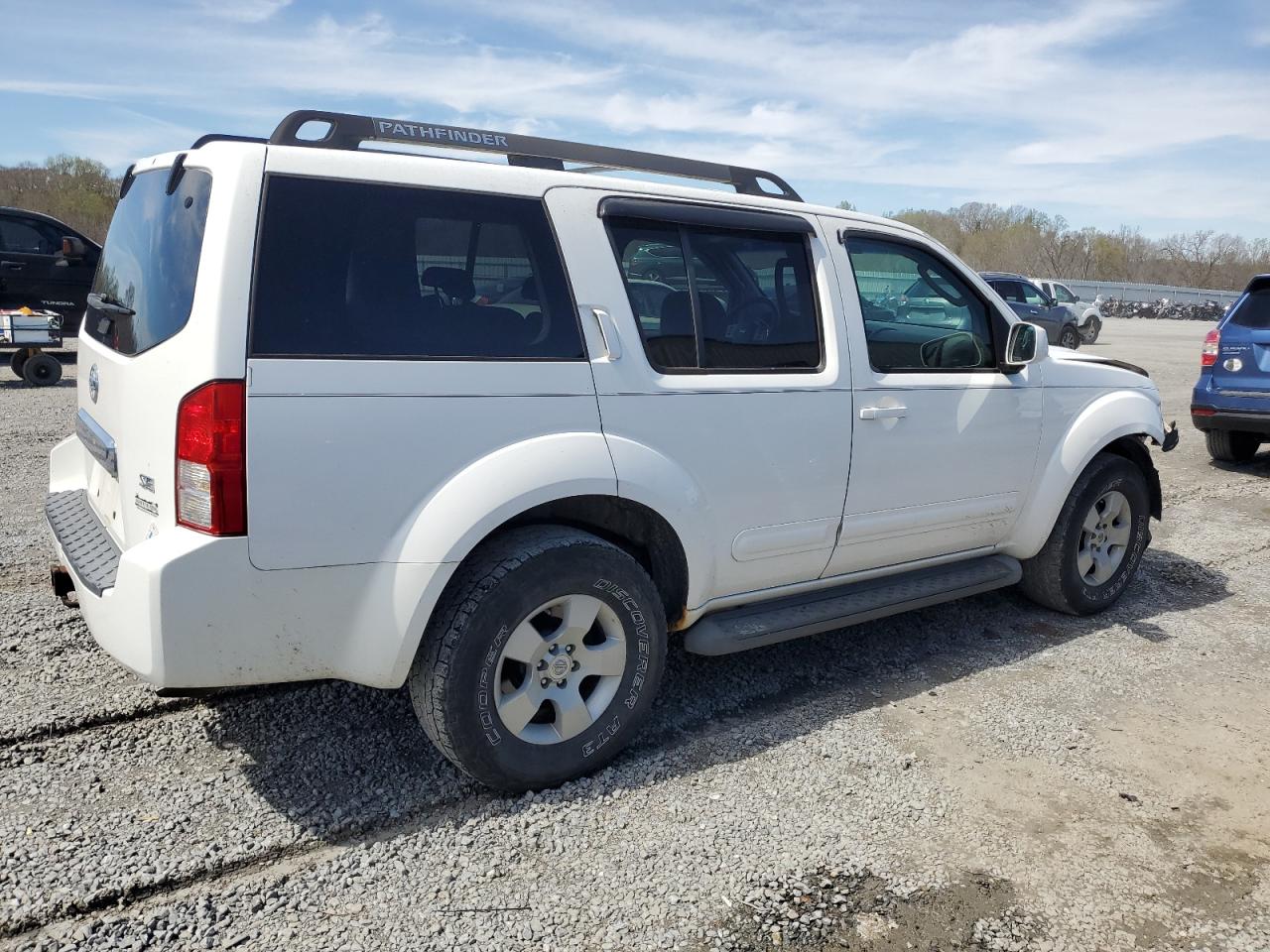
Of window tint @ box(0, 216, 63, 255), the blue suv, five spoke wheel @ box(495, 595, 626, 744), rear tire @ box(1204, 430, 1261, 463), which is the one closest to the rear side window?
five spoke wheel @ box(495, 595, 626, 744)

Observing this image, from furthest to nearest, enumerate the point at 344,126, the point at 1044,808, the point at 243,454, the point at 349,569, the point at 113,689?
the point at 113,689
the point at 1044,808
the point at 344,126
the point at 349,569
the point at 243,454

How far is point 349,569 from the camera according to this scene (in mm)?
2750

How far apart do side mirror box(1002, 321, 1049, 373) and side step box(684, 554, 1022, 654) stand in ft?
3.05

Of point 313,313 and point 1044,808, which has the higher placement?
point 313,313

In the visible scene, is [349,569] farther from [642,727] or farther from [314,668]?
[642,727]

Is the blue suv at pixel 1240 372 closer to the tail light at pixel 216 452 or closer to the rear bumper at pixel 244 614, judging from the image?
the rear bumper at pixel 244 614

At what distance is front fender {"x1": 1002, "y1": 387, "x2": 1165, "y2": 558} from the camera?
180 inches

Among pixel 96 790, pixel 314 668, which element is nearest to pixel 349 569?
pixel 314 668

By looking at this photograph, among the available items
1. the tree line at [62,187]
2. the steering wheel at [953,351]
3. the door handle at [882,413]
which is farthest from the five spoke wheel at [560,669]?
the tree line at [62,187]

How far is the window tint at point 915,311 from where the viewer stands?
3963 millimetres

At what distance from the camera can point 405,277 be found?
2.89 metres

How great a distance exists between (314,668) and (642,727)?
4.32 ft

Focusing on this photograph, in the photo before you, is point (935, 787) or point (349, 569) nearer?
point (349, 569)

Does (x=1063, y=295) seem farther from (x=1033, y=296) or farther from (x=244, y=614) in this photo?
(x=244, y=614)
